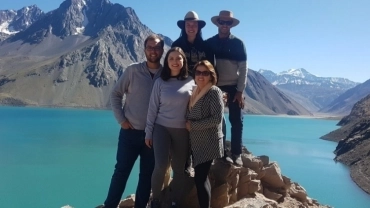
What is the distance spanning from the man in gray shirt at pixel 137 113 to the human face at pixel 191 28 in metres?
0.54

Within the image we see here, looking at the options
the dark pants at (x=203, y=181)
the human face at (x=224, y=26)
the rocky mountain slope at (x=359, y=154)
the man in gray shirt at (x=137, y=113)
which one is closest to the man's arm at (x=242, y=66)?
the human face at (x=224, y=26)

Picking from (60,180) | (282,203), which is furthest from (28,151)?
(282,203)

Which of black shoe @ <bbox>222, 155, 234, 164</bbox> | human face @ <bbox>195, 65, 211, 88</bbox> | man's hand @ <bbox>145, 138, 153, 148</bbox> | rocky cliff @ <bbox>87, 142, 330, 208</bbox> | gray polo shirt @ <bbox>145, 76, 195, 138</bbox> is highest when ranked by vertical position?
human face @ <bbox>195, 65, 211, 88</bbox>

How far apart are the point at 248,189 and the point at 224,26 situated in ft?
10.5

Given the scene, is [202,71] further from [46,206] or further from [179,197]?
[46,206]

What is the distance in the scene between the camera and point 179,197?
19.2 ft

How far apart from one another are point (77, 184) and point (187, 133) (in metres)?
28.8

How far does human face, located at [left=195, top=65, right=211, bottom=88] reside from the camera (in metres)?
5.14

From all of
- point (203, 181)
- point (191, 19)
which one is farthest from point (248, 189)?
point (191, 19)

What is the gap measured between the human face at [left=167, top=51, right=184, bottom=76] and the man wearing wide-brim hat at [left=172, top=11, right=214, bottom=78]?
2.16 ft

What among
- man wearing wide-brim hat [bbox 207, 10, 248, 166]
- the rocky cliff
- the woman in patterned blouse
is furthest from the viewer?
man wearing wide-brim hat [bbox 207, 10, 248, 166]

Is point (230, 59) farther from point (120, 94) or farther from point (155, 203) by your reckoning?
point (155, 203)

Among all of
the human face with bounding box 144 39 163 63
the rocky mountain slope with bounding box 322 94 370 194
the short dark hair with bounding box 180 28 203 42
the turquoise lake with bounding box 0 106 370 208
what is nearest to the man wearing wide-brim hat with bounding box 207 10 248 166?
the short dark hair with bounding box 180 28 203 42

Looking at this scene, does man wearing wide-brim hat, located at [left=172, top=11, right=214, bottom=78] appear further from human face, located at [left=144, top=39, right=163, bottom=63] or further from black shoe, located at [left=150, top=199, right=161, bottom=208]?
black shoe, located at [left=150, top=199, right=161, bottom=208]
